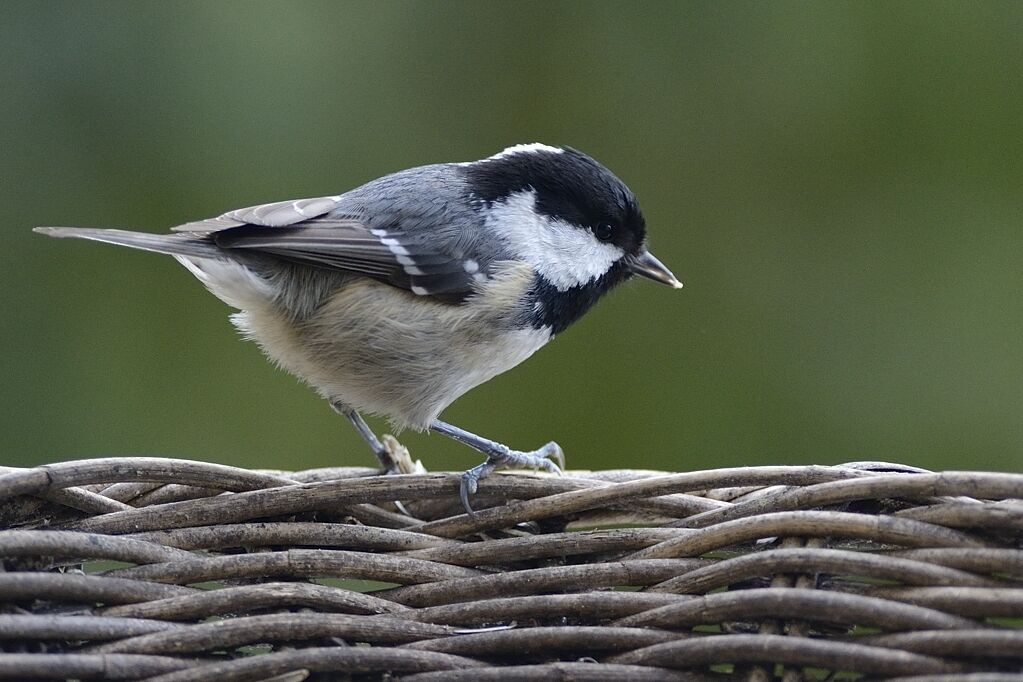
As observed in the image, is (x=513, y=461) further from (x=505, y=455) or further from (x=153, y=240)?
(x=153, y=240)

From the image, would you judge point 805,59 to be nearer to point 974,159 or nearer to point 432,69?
point 974,159

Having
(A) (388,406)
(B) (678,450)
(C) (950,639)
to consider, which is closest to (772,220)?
(B) (678,450)

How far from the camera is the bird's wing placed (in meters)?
1.47

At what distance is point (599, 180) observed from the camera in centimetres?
161

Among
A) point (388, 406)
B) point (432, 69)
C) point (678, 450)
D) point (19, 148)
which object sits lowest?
point (388, 406)

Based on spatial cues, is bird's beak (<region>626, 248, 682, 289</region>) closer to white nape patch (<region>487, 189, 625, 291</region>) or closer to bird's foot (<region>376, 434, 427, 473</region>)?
white nape patch (<region>487, 189, 625, 291</region>)

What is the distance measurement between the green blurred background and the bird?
0.79 meters

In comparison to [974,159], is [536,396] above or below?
below

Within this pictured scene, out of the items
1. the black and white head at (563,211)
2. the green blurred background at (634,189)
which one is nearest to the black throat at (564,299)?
the black and white head at (563,211)

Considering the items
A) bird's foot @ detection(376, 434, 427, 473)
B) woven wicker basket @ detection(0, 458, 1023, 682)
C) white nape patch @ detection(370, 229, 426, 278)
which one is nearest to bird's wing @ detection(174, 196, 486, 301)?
white nape patch @ detection(370, 229, 426, 278)

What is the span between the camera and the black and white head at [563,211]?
1.59 meters

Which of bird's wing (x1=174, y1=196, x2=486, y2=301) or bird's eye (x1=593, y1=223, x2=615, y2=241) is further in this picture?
bird's eye (x1=593, y1=223, x2=615, y2=241)

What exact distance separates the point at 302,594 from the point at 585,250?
2.86ft

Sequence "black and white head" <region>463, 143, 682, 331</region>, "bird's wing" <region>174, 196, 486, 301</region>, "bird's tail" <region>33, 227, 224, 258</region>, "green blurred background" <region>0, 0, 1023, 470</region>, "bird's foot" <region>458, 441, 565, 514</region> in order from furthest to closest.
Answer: "green blurred background" <region>0, 0, 1023, 470</region> → "black and white head" <region>463, 143, 682, 331</region> → "bird's wing" <region>174, 196, 486, 301</region> → "bird's tail" <region>33, 227, 224, 258</region> → "bird's foot" <region>458, 441, 565, 514</region>
